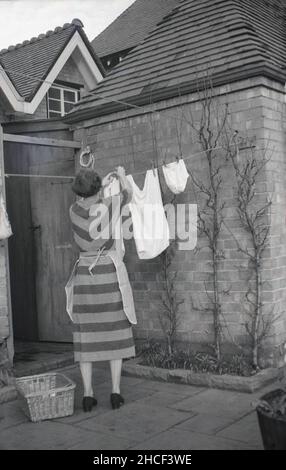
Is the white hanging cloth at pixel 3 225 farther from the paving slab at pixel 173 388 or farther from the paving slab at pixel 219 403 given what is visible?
the paving slab at pixel 219 403

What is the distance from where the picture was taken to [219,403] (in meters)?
4.97

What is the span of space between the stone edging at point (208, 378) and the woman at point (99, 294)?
2.97ft

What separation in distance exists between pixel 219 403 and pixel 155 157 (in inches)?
121

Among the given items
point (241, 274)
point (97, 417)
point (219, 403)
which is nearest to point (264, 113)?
point (241, 274)

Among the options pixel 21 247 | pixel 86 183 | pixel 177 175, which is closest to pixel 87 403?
pixel 86 183

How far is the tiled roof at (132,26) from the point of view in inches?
607

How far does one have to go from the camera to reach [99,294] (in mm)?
4914

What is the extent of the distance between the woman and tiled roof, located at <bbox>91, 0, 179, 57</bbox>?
11.1 meters

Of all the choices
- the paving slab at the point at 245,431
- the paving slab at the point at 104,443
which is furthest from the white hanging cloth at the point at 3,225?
the paving slab at the point at 245,431

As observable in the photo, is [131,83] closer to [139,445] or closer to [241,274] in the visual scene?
[241,274]

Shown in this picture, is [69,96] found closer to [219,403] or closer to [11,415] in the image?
[11,415]

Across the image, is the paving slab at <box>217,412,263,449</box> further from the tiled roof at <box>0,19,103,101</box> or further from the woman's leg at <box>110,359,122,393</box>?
the tiled roof at <box>0,19,103,101</box>

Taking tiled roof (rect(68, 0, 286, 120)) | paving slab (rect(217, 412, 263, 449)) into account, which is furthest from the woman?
tiled roof (rect(68, 0, 286, 120))

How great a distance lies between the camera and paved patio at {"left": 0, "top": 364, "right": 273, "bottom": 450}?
408 cm
